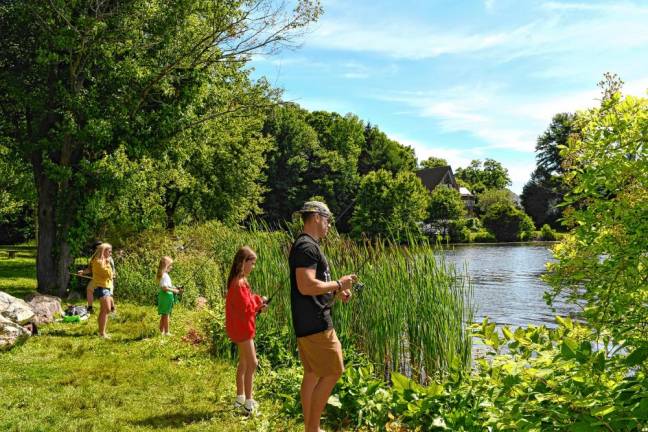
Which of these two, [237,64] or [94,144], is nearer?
[94,144]

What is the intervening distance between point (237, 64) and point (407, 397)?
45.5ft

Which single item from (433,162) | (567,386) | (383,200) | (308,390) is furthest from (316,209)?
(433,162)

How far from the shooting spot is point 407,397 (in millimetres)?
5336

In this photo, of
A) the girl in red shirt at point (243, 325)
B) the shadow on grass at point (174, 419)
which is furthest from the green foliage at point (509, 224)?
the shadow on grass at point (174, 419)


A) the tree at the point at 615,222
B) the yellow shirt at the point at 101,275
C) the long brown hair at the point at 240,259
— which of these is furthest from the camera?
the yellow shirt at the point at 101,275

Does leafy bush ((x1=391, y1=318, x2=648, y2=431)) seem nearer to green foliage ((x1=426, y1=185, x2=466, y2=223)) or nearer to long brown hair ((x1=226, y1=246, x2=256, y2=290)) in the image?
long brown hair ((x1=226, y1=246, x2=256, y2=290))

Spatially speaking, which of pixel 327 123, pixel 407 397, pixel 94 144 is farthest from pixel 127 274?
pixel 327 123

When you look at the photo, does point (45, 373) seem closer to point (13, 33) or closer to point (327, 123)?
point (13, 33)

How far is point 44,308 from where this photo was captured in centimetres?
1098

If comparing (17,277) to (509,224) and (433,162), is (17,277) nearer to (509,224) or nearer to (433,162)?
(509,224)

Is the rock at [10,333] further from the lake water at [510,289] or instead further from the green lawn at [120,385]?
the lake water at [510,289]

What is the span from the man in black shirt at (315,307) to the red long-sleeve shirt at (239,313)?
125 centimetres

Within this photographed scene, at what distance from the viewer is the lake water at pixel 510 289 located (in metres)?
17.5

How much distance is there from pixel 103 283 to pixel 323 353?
254 inches
